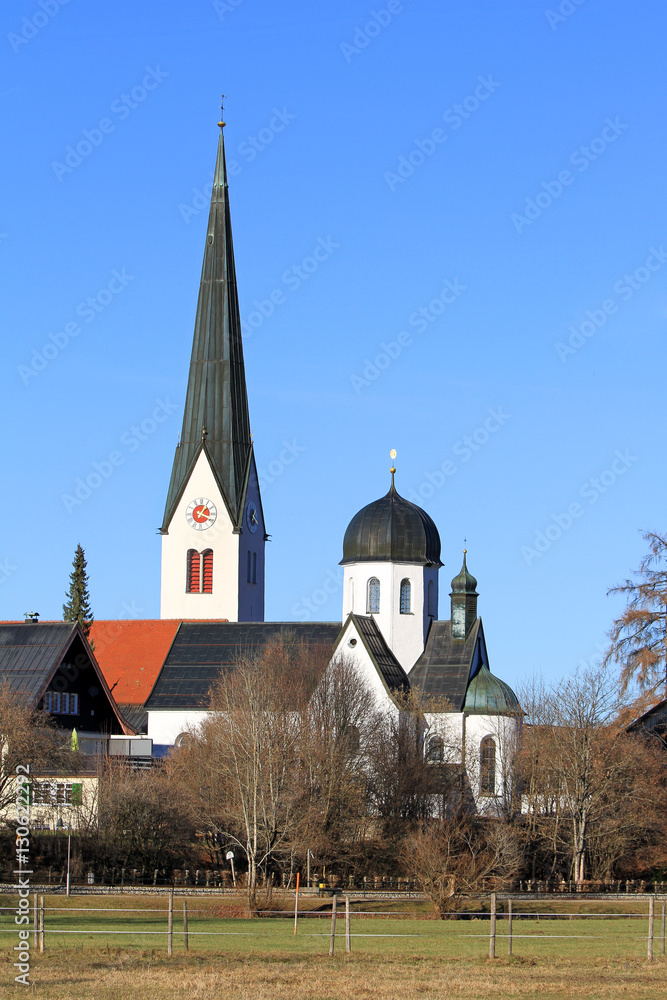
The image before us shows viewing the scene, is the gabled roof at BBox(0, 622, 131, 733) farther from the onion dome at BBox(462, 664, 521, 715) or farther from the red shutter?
the red shutter

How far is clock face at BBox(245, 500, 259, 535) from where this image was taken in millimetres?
88625

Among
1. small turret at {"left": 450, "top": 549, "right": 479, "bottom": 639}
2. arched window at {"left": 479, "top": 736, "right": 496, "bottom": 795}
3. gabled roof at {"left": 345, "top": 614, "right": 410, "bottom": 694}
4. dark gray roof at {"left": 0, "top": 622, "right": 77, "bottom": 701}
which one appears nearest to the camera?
dark gray roof at {"left": 0, "top": 622, "right": 77, "bottom": 701}

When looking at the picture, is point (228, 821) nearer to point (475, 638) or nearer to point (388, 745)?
point (388, 745)

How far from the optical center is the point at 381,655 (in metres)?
67.9

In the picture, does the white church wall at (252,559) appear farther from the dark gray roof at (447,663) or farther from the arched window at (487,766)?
the arched window at (487,766)

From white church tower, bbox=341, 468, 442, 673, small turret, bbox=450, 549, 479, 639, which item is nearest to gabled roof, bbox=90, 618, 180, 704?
white church tower, bbox=341, 468, 442, 673

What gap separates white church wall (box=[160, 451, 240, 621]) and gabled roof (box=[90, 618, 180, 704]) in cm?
189

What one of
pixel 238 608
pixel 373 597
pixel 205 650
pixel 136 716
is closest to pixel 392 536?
pixel 373 597

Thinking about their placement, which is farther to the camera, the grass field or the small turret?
the small turret

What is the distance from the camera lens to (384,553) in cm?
7075

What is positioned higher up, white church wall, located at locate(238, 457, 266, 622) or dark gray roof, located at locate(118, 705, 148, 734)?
white church wall, located at locate(238, 457, 266, 622)

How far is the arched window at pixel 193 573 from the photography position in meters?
87.2

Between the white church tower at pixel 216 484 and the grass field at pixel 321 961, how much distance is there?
153 ft

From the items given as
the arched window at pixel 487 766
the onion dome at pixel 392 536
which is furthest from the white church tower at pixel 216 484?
the arched window at pixel 487 766
